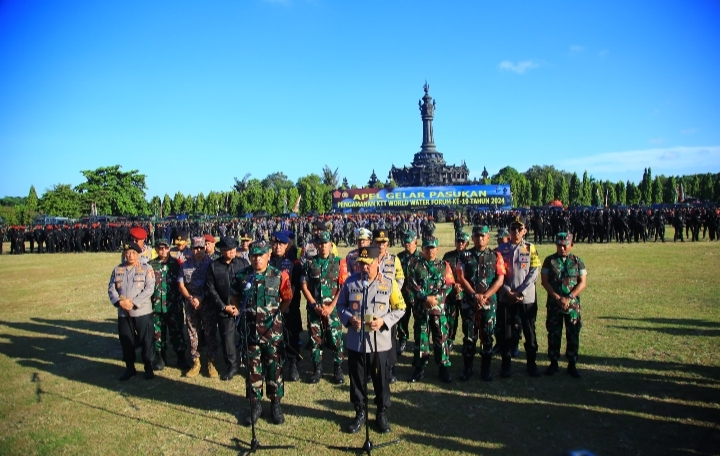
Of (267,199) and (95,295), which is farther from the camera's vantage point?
(267,199)

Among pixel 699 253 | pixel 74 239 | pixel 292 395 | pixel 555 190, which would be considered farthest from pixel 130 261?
pixel 555 190

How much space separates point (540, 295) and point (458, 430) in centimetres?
752

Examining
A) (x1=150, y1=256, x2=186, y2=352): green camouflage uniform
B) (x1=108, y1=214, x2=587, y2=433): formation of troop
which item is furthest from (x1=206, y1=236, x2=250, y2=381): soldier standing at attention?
(x1=150, y1=256, x2=186, y2=352): green camouflage uniform

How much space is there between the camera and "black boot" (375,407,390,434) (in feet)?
16.2

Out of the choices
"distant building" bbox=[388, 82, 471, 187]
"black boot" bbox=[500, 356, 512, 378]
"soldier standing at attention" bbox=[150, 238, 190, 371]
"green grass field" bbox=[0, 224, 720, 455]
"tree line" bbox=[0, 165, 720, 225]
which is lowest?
"green grass field" bbox=[0, 224, 720, 455]

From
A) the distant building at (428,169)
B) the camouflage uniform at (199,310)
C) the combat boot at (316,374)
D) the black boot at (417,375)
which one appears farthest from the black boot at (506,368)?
the distant building at (428,169)

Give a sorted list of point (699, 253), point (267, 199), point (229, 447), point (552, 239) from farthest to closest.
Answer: point (267, 199) < point (552, 239) < point (699, 253) < point (229, 447)

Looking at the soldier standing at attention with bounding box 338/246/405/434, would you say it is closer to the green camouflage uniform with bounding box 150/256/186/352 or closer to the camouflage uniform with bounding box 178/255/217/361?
the camouflage uniform with bounding box 178/255/217/361

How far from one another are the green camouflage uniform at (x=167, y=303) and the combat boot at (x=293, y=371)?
1.91 meters

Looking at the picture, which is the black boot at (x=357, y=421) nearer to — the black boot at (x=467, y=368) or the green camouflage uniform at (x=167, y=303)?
the black boot at (x=467, y=368)

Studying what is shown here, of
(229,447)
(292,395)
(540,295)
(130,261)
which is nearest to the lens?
(229,447)

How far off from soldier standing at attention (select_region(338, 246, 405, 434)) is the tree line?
215ft

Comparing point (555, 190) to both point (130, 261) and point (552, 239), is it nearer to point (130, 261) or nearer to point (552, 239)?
point (552, 239)

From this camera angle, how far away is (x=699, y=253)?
17844mm
